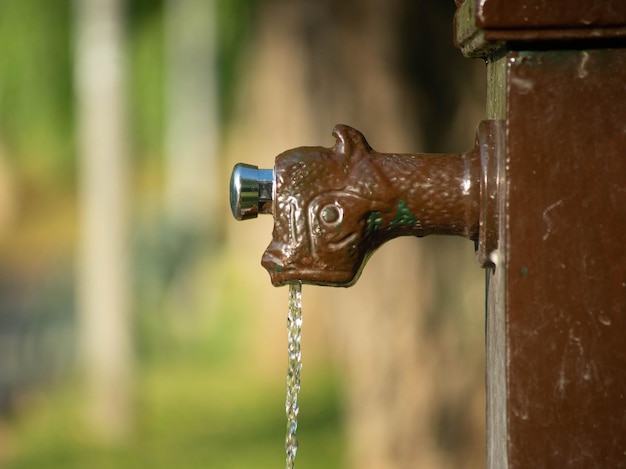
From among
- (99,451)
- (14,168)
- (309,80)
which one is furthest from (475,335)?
(14,168)

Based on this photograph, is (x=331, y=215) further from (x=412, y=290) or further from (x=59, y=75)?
(x=59, y=75)

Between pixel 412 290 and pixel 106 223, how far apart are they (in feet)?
19.4

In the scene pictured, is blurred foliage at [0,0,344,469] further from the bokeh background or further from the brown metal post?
the brown metal post

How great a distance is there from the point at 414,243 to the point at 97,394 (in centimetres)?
623

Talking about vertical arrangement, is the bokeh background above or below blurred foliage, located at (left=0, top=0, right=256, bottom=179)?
below

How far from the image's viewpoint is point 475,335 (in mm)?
5035

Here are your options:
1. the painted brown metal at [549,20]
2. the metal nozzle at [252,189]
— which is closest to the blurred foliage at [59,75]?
the metal nozzle at [252,189]

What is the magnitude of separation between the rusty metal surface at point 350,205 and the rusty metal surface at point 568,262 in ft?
0.39

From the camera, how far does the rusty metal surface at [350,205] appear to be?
145 centimetres

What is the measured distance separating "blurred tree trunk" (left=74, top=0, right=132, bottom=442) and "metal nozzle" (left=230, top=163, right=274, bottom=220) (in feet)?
29.5

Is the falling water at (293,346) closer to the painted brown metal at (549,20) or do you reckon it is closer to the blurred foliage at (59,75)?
the painted brown metal at (549,20)

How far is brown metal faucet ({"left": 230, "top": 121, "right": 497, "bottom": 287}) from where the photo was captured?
1.45 m

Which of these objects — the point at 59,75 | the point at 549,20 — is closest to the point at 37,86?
the point at 59,75

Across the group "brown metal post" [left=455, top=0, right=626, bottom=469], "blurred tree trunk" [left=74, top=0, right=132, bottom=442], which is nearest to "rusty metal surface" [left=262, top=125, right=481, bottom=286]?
"brown metal post" [left=455, top=0, right=626, bottom=469]
